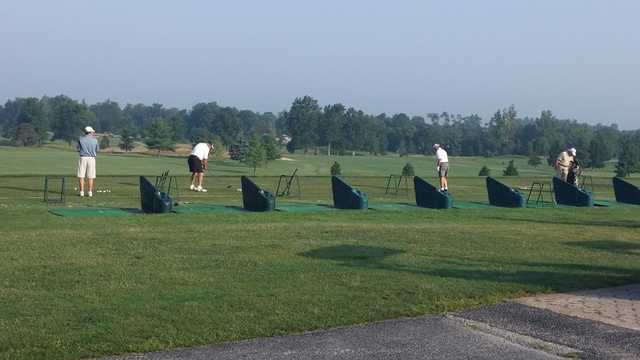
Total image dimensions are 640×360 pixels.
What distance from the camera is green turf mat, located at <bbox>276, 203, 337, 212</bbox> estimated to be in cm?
1903

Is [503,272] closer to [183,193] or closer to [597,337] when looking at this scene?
[597,337]

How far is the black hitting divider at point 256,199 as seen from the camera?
1831 cm

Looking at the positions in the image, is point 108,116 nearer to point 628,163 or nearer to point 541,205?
point 628,163

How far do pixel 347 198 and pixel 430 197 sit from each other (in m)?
2.43

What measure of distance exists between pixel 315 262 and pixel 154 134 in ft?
247

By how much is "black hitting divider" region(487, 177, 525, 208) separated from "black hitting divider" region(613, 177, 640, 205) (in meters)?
5.13

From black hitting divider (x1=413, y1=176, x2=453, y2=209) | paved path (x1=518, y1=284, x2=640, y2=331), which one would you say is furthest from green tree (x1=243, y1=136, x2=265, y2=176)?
paved path (x1=518, y1=284, x2=640, y2=331)

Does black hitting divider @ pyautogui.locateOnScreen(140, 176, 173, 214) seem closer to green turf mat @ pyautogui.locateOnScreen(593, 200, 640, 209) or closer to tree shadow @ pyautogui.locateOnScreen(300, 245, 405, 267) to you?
tree shadow @ pyautogui.locateOnScreen(300, 245, 405, 267)

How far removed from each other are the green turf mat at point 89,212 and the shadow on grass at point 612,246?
28.0ft

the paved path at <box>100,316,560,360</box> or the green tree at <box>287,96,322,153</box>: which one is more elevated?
the green tree at <box>287,96,322,153</box>

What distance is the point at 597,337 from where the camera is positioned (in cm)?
762

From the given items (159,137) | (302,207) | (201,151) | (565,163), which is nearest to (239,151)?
(159,137)

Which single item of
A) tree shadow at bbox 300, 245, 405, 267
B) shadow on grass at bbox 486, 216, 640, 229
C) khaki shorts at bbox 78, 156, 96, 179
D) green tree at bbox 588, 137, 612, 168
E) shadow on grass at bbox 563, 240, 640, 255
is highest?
green tree at bbox 588, 137, 612, 168

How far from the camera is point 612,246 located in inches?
559
